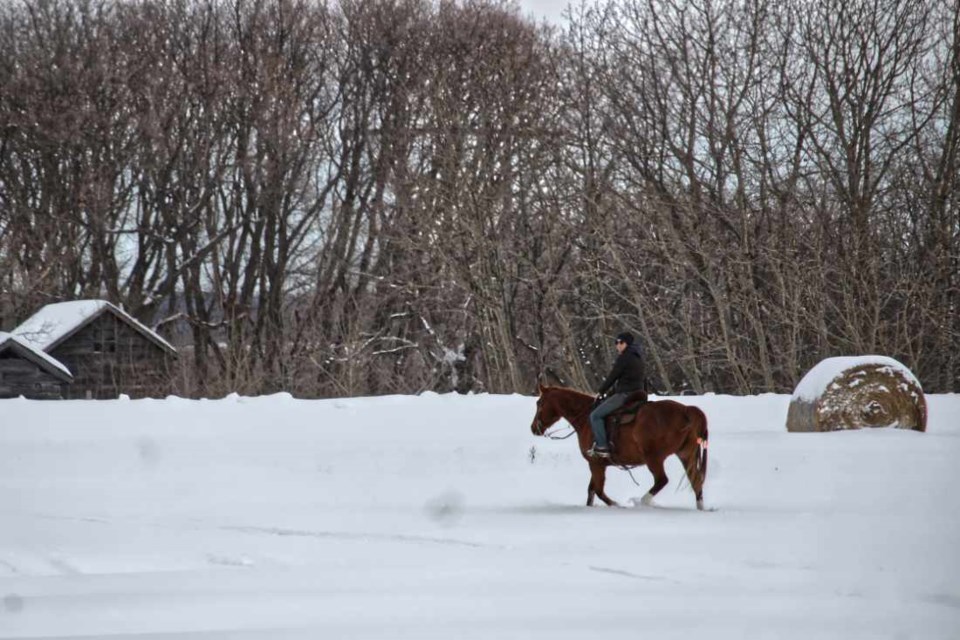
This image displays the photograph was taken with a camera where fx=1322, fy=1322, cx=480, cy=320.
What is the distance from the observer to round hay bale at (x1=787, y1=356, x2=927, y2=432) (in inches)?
782

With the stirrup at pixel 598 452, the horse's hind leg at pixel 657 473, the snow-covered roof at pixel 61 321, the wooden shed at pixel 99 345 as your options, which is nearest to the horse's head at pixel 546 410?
the stirrup at pixel 598 452

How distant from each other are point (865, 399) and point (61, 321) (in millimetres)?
34879

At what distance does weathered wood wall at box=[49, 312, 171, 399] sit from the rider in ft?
117

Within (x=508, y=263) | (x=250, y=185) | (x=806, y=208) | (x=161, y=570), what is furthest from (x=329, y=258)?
(x=161, y=570)

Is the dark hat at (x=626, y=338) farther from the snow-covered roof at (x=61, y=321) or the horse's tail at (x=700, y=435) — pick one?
the snow-covered roof at (x=61, y=321)

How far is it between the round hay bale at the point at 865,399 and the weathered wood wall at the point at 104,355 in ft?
106

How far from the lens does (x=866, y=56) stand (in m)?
35.6

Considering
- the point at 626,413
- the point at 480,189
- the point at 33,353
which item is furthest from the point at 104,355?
the point at 626,413

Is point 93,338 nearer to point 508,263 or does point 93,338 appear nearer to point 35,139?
point 35,139

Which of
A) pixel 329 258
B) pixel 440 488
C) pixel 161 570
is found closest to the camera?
pixel 161 570

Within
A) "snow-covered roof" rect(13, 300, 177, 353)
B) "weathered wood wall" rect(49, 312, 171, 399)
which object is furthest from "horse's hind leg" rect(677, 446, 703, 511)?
"weathered wood wall" rect(49, 312, 171, 399)

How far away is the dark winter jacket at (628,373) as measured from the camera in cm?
1416

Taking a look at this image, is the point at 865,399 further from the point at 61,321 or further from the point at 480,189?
the point at 61,321

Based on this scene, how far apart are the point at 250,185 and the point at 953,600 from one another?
4488 centimetres
